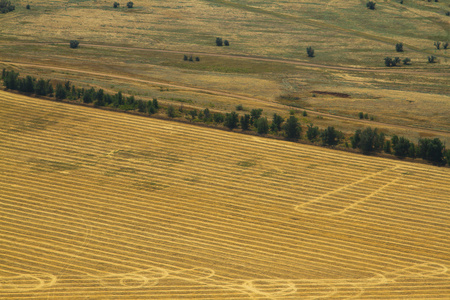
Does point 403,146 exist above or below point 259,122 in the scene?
below

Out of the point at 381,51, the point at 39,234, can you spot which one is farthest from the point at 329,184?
the point at 381,51

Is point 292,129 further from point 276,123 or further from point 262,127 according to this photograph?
point 262,127

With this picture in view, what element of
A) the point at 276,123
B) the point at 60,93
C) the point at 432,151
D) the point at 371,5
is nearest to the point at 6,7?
the point at 60,93

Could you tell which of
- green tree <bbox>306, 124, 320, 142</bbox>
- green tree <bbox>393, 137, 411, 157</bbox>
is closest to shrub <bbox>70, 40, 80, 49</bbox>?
green tree <bbox>306, 124, 320, 142</bbox>

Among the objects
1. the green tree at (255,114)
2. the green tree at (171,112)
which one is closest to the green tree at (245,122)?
the green tree at (255,114)

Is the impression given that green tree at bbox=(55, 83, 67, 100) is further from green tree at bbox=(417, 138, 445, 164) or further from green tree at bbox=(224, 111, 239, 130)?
green tree at bbox=(417, 138, 445, 164)

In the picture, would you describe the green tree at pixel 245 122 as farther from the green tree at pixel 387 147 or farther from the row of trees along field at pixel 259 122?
the green tree at pixel 387 147
